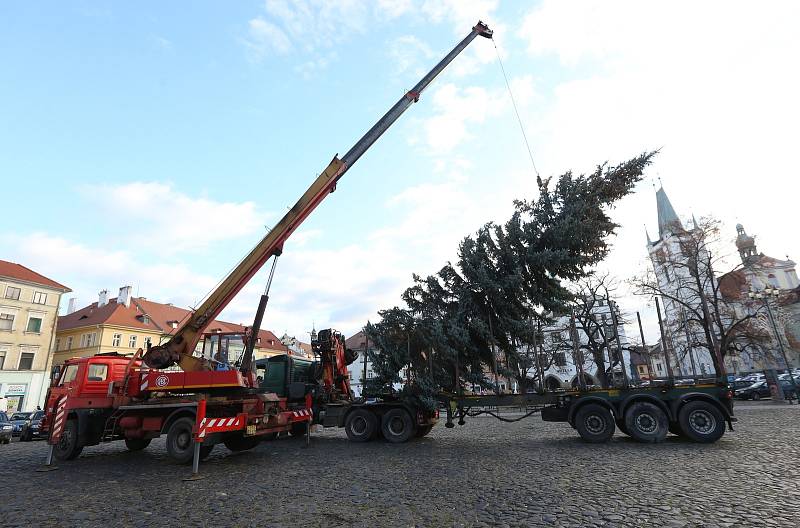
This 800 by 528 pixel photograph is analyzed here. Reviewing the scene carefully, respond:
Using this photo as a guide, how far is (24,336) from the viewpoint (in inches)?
1510

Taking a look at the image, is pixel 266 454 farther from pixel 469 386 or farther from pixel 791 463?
pixel 791 463

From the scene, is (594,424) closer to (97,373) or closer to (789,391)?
(97,373)

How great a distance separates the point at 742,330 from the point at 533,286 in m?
24.7

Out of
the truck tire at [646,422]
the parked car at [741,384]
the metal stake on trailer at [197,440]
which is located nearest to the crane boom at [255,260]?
the metal stake on trailer at [197,440]

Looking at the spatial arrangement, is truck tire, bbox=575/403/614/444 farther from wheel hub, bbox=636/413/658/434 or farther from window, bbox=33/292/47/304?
window, bbox=33/292/47/304

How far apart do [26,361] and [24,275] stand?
836 centimetres

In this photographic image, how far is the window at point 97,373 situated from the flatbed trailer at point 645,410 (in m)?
11.8

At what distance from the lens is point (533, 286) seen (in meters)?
13.5

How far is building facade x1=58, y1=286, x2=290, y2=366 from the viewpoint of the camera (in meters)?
43.8

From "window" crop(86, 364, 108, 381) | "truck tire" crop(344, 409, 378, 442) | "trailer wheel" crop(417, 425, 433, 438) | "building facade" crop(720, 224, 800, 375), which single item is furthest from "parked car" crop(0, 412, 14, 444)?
"building facade" crop(720, 224, 800, 375)

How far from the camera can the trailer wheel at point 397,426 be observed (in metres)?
13.1

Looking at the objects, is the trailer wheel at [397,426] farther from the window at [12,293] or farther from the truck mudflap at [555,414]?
the window at [12,293]

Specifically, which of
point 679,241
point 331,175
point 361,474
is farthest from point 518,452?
point 679,241

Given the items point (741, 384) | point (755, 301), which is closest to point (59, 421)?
point (741, 384)
